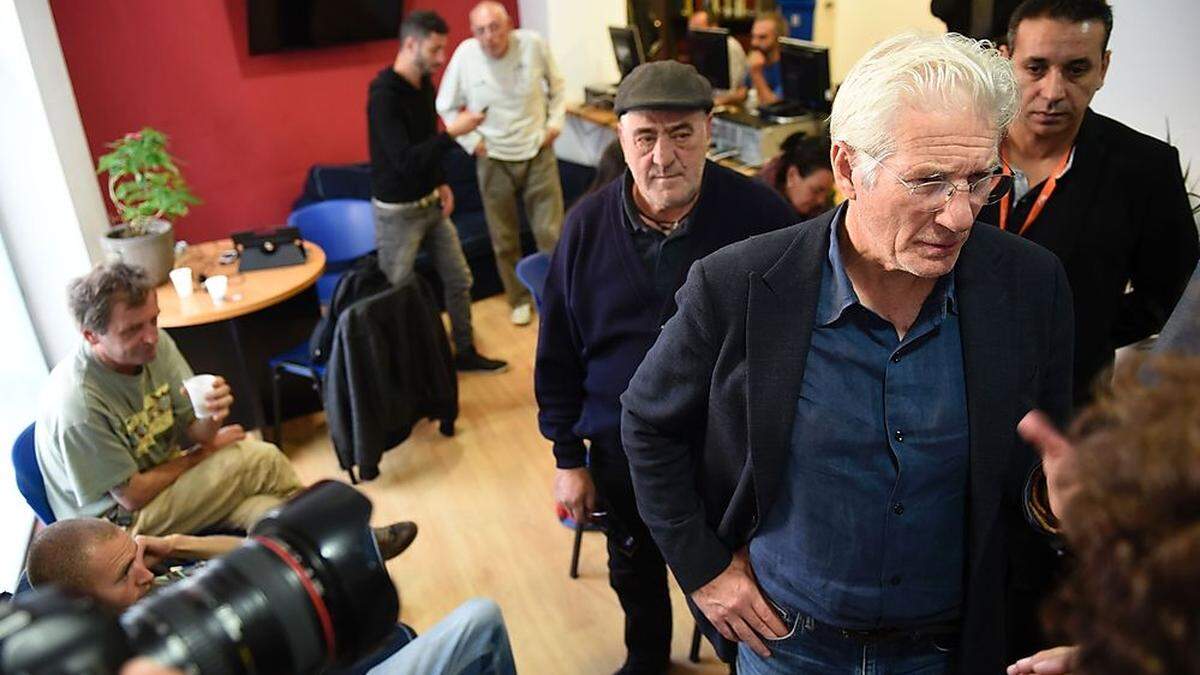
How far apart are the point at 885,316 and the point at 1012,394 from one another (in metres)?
0.19

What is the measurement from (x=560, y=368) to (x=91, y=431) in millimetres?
1181

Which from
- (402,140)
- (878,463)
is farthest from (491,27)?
(878,463)

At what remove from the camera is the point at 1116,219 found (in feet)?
5.58

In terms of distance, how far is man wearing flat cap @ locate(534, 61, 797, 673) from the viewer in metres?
1.73

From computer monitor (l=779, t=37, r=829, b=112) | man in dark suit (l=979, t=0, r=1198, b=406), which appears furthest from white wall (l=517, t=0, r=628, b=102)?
man in dark suit (l=979, t=0, r=1198, b=406)

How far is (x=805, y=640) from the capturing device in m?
1.30

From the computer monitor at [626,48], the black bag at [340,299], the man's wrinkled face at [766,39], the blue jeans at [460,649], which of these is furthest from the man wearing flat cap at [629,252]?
the man's wrinkled face at [766,39]

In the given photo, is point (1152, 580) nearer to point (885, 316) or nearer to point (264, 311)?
point (885, 316)

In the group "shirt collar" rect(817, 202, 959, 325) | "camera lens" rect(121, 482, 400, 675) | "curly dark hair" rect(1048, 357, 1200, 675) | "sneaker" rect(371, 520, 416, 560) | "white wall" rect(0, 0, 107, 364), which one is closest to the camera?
"curly dark hair" rect(1048, 357, 1200, 675)

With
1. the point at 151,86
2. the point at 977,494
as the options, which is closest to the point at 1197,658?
the point at 977,494

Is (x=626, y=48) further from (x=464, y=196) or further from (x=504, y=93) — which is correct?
(x=464, y=196)

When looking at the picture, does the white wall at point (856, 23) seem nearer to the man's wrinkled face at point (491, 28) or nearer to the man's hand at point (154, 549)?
the man's wrinkled face at point (491, 28)

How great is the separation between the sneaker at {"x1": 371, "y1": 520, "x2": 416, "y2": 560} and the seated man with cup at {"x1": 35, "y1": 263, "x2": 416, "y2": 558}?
13.7 inches

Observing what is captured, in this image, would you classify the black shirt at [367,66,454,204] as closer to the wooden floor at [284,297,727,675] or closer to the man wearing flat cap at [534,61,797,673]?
the wooden floor at [284,297,727,675]
